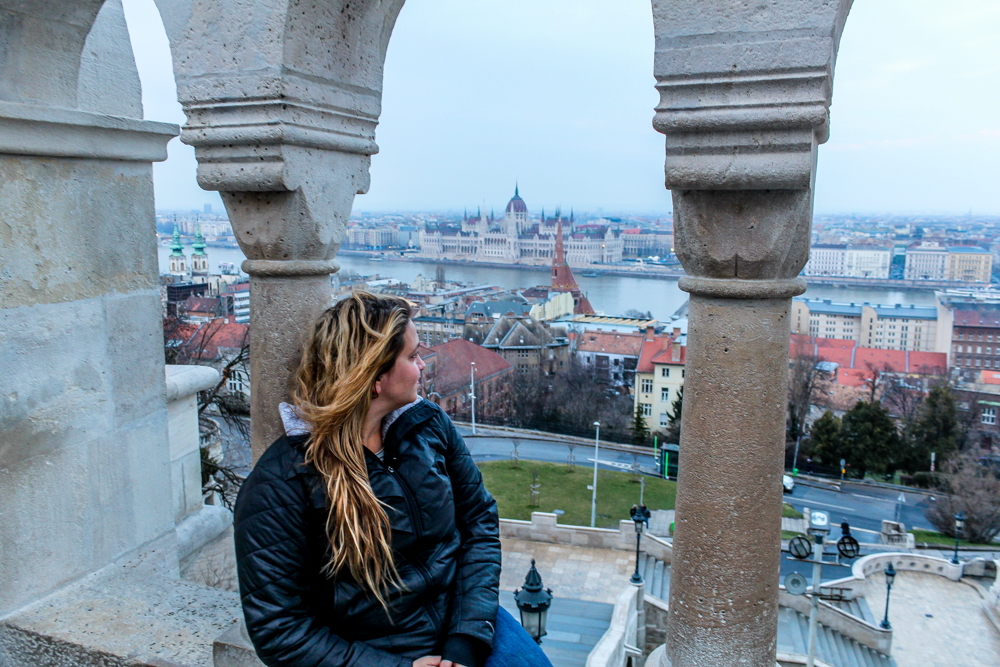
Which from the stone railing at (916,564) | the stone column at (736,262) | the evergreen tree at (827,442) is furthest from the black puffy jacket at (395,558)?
the evergreen tree at (827,442)

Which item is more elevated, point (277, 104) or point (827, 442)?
point (277, 104)

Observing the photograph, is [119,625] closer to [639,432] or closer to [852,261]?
[639,432]

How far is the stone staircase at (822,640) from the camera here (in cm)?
927

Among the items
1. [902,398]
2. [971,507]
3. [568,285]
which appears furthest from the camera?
[568,285]

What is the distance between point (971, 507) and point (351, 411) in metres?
17.2

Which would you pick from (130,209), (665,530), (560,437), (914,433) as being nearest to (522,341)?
(560,437)

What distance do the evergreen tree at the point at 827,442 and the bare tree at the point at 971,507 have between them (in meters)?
2.77

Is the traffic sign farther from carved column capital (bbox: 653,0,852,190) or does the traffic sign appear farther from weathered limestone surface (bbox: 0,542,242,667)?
carved column capital (bbox: 653,0,852,190)

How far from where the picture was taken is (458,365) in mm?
24438

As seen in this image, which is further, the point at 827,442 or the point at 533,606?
the point at 827,442

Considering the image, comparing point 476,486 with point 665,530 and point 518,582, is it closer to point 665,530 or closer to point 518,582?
point 518,582

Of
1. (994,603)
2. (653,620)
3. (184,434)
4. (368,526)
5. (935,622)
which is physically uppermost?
(368,526)

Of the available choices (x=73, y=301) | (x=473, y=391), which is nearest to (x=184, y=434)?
(x=73, y=301)

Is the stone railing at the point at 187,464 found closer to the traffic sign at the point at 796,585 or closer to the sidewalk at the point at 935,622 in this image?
the traffic sign at the point at 796,585
